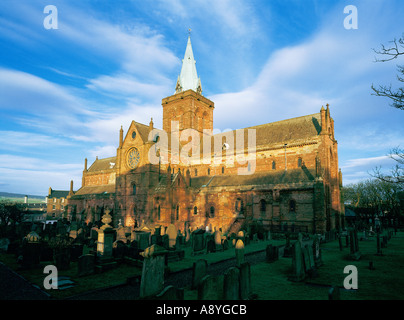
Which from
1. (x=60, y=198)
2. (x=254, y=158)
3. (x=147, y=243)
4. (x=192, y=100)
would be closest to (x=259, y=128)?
(x=254, y=158)

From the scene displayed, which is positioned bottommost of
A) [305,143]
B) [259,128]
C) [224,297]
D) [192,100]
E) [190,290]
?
[190,290]

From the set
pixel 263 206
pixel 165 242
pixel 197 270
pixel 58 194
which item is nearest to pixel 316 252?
pixel 197 270

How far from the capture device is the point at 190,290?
30.6 feet

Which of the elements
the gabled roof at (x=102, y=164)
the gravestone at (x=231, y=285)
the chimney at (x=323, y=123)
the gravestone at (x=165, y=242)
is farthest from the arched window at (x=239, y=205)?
the gabled roof at (x=102, y=164)

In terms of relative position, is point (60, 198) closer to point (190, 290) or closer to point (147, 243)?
point (147, 243)

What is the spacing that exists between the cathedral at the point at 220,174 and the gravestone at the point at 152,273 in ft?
63.3

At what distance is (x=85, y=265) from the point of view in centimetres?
1177

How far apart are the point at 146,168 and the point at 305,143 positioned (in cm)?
2027

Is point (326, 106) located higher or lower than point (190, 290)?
higher

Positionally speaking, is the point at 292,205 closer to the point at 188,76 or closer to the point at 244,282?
the point at 244,282

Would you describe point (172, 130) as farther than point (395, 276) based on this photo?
Yes

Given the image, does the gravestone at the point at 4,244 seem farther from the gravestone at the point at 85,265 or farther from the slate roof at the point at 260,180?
the slate roof at the point at 260,180

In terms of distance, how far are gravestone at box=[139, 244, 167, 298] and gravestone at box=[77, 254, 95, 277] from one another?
202 inches

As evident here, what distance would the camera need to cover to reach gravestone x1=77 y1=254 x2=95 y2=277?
11623 millimetres
